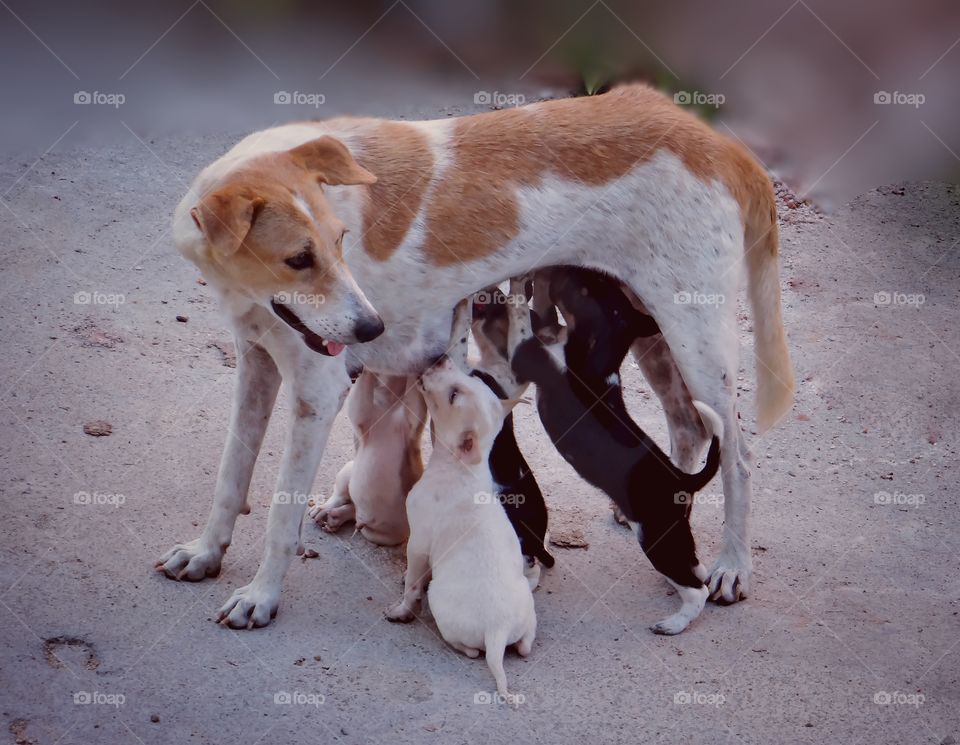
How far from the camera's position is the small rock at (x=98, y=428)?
4820 millimetres

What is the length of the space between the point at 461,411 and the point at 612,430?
55cm

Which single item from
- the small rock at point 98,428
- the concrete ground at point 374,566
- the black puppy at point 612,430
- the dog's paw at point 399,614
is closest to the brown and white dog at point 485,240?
the black puppy at point 612,430

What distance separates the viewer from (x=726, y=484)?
4402mm

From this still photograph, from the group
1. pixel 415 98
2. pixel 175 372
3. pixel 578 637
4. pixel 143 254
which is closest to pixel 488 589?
pixel 578 637

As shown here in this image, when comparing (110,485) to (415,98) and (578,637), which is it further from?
(415,98)

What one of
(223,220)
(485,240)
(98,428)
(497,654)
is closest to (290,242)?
(223,220)

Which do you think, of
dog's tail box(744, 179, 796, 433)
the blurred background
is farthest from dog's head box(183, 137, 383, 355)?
the blurred background

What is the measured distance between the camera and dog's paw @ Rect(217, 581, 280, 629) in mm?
3877

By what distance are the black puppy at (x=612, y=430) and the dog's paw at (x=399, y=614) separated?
761 millimetres

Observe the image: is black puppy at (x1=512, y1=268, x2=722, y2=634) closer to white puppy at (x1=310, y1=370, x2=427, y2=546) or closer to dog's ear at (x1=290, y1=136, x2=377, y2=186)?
white puppy at (x1=310, y1=370, x2=427, y2=546)

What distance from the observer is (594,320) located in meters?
4.27

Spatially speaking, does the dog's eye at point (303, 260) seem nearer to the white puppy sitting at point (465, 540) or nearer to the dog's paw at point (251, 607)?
the white puppy sitting at point (465, 540)

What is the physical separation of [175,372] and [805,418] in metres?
2.97

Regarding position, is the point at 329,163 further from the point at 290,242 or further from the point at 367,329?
the point at 367,329
